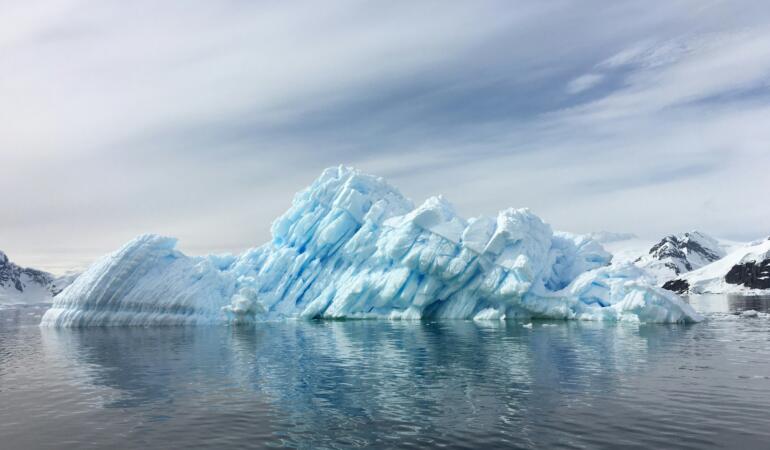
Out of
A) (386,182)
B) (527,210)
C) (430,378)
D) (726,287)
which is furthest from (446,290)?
(726,287)

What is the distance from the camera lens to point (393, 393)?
661 inches

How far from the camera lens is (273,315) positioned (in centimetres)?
5072

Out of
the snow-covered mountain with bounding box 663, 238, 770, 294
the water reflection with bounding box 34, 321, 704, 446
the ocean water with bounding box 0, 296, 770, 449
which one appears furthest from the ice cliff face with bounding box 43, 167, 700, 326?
the snow-covered mountain with bounding box 663, 238, 770, 294

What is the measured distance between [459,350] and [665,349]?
Answer: 9641mm

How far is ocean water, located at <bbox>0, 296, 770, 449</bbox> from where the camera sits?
12.3 meters

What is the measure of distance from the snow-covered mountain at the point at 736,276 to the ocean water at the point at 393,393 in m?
137

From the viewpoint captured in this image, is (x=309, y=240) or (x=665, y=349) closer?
(x=665, y=349)

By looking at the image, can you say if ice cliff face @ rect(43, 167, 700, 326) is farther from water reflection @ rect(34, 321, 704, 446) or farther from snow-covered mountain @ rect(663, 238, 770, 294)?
snow-covered mountain @ rect(663, 238, 770, 294)

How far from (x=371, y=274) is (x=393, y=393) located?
33.4 meters

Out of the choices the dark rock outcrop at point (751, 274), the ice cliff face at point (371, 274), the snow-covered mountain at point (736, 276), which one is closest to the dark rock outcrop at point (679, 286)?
the snow-covered mountain at point (736, 276)

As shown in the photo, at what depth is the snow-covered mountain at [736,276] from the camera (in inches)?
5650

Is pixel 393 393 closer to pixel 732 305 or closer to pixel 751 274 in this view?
pixel 732 305

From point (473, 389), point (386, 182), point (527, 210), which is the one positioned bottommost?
point (473, 389)

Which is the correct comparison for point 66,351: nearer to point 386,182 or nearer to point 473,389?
point 473,389
